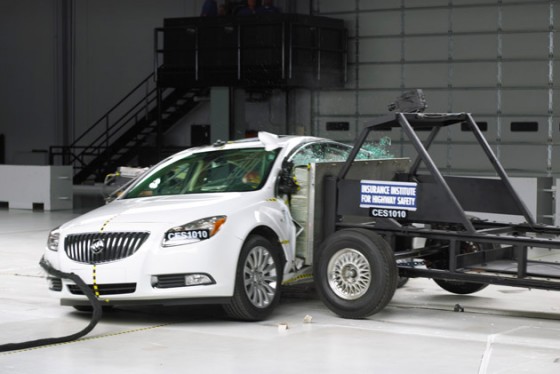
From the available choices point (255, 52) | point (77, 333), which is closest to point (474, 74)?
point (255, 52)

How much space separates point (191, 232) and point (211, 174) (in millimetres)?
1471

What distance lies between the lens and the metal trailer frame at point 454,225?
9.08 metres

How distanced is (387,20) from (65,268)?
2038cm

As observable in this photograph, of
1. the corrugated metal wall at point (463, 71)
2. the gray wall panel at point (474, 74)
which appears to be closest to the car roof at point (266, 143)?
the corrugated metal wall at point (463, 71)

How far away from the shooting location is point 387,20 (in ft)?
93.0

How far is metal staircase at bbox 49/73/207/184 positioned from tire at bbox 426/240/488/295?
68.2ft

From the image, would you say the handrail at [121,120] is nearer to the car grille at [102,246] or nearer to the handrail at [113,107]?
the handrail at [113,107]

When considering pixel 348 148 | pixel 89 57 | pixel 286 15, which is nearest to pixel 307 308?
pixel 348 148

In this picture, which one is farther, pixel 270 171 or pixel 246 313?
pixel 270 171

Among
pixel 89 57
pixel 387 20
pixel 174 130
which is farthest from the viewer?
pixel 89 57

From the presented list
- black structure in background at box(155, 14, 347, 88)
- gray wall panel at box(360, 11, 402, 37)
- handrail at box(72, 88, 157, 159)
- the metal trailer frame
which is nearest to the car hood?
the metal trailer frame

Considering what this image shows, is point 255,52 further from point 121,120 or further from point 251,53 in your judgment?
point 121,120

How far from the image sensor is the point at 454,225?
418 inches

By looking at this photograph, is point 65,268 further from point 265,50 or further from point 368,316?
point 265,50
